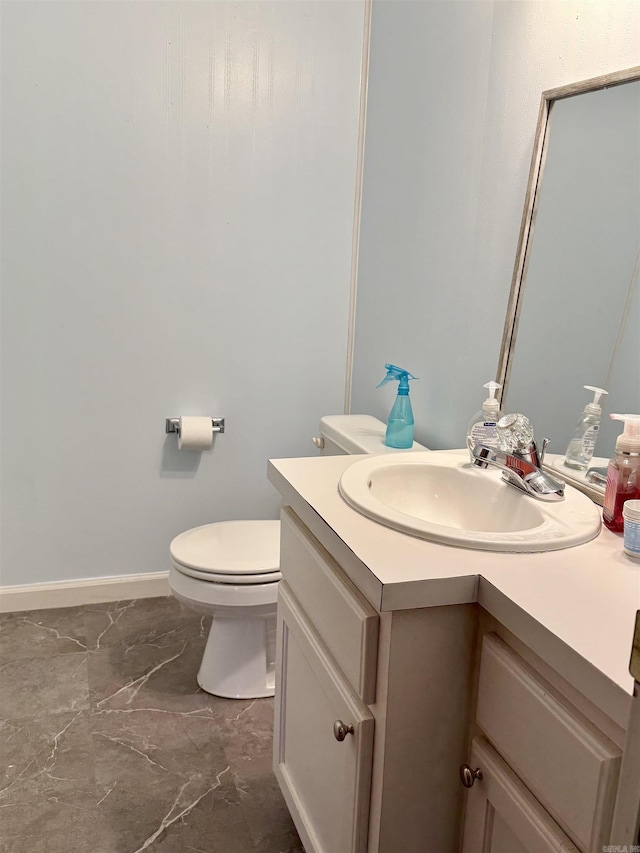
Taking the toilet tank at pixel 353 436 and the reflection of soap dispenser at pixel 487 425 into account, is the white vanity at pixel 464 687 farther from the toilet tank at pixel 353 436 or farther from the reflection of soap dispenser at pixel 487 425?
the toilet tank at pixel 353 436

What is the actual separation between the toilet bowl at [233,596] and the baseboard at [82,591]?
524 millimetres

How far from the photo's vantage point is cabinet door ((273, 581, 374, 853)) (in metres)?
1.13

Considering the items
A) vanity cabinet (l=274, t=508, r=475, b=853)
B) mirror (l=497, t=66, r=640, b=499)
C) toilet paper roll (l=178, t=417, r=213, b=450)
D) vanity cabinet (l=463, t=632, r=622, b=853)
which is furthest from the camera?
toilet paper roll (l=178, t=417, r=213, b=450)

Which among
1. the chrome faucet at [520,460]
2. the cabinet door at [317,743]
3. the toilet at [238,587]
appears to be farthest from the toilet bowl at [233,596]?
the chrome faucet at [520,460]

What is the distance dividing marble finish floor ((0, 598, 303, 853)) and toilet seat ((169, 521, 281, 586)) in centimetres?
38

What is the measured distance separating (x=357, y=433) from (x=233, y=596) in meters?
0.59

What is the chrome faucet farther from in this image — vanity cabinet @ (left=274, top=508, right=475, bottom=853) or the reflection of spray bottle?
vanity cabinet @ (left=274, top=508, right=475, bottom=853)

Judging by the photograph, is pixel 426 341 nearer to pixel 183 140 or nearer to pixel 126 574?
pixel 183 140

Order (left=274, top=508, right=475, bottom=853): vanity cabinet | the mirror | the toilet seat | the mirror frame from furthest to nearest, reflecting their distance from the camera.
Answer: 1. the toilet seat
2. the mirror frame
3. the mirror
4. (left=274, top=508, right=475, bottom=853): vanity cabinet

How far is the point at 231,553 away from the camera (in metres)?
2.09

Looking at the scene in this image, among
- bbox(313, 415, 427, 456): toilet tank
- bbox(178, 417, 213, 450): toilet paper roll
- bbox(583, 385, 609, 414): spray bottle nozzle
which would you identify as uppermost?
bbox(583, 385, 609, 414): spray bottle nozzle

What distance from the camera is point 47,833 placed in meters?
1.57

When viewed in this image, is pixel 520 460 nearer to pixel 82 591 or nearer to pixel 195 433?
pixel 195 433

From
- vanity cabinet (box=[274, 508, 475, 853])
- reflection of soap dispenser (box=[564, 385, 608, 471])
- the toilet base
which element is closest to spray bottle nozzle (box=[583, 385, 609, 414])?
reflection of soap dispenser (box=[564, 385, 608, 471])
